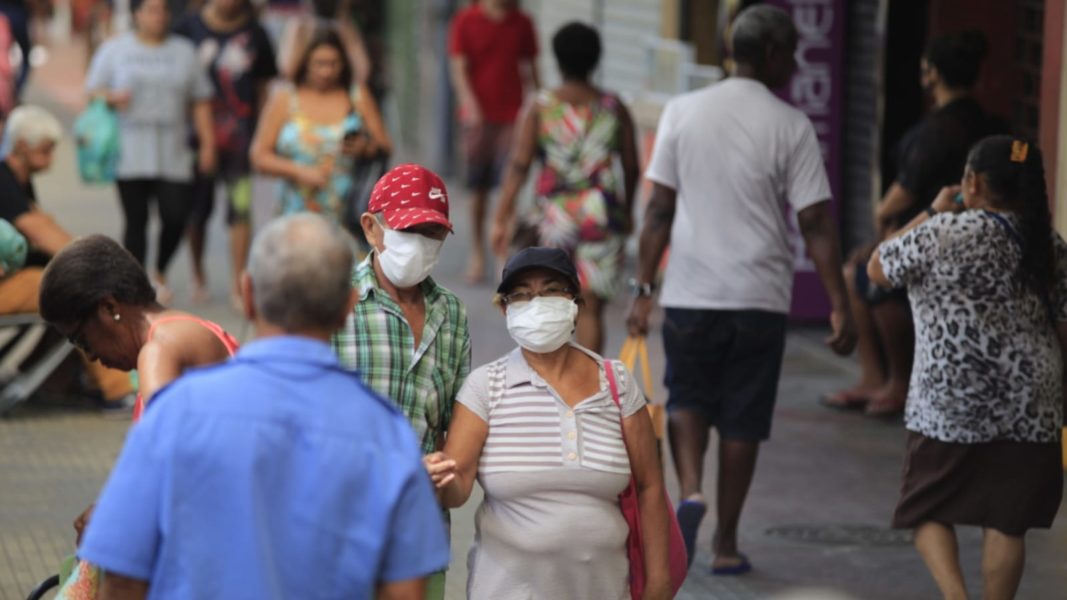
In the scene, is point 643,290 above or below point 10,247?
above

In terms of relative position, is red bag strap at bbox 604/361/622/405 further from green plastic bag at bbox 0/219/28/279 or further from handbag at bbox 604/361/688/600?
green plastic bag at bbox 0/219/28/279

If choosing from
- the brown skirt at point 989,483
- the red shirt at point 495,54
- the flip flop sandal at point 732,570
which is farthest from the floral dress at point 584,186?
the red shirt at point 495,54

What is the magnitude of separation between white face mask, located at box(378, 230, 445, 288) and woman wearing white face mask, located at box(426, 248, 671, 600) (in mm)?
196

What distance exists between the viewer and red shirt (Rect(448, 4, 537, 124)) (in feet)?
46.6

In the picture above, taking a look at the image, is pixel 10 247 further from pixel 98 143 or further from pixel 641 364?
pixel 641 364

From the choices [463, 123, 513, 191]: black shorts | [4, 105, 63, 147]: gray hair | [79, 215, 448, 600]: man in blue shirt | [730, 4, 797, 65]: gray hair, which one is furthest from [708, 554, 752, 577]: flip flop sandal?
[463, 123, 513, 191]: black shorts

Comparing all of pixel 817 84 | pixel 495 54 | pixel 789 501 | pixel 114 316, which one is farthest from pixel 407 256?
pixel 495 54

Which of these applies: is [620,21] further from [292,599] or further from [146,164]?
[292,599]

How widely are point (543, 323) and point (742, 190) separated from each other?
7.66 ft

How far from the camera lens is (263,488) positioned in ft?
10.3

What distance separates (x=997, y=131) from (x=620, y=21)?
293 inches

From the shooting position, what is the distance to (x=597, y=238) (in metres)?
9.08

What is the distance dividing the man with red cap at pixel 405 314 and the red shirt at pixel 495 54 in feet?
31.3

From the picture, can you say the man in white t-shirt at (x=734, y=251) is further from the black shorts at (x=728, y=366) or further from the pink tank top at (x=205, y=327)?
the pink tank top at (x=205, y=327)
